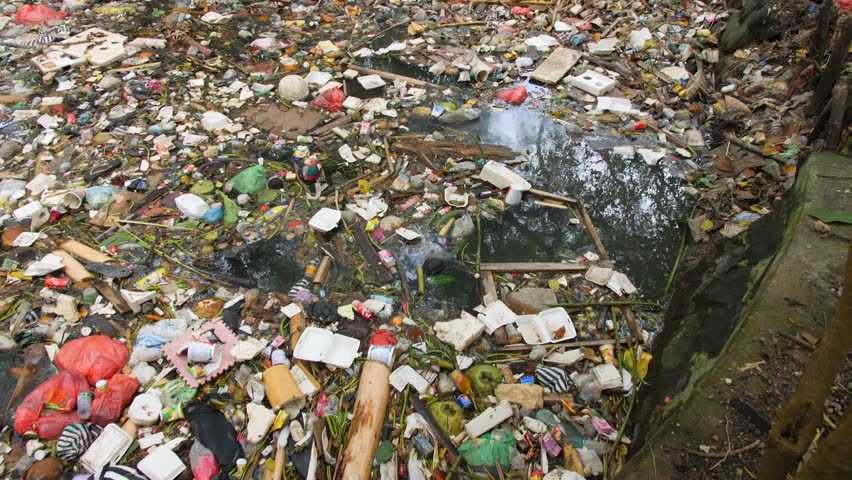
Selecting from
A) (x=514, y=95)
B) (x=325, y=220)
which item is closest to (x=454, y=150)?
(x=514, y=95)

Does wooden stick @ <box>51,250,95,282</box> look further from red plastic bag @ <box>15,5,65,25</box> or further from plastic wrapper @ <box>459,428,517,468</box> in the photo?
red plastic bag @ <box>15,5,65,25</box>

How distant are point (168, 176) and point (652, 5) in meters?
7.11

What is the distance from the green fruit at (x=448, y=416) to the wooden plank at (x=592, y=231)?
1861 mm

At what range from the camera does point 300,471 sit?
260 centimetres

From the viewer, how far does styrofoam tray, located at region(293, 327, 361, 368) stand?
3055 millimetres

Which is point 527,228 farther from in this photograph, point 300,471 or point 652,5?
point 652,5

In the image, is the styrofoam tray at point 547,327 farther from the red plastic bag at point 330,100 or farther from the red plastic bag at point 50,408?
the red plastic bag at point 330,100

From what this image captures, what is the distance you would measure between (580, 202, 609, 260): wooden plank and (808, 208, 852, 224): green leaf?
1366 mm

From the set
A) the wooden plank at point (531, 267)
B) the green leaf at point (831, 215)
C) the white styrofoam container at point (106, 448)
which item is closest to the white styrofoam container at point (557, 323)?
the wooden plank at point (531, 267)

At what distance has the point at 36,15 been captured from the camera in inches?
290

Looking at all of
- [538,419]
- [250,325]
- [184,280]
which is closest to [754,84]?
[538,419]

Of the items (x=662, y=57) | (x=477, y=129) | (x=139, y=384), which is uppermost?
(x=662, y=57)

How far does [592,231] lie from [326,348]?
2457 millimetres

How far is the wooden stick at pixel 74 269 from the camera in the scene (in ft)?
12.0
